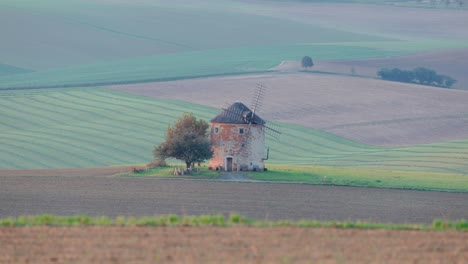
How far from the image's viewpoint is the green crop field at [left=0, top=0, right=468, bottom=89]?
12188cm

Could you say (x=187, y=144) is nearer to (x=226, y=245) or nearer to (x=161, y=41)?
(x=226, y=245)

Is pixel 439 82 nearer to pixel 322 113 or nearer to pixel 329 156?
pixel 322 113

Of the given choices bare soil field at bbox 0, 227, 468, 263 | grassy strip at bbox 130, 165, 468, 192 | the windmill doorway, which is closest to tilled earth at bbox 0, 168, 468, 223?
grassy strip at bbox 130, 165, 468, 192

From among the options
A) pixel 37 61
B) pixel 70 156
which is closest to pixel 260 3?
pixel 37 61

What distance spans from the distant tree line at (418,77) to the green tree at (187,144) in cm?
6670

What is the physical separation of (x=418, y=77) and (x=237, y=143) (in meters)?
67.7

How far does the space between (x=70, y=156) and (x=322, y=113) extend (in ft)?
101

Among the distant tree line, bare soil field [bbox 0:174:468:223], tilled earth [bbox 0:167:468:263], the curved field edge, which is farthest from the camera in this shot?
the distant tree line

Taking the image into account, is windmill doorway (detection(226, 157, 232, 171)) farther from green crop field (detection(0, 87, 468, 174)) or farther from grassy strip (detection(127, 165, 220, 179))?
green crop field (detection(0, 87, 468, 174))

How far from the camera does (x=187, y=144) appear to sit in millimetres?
57156

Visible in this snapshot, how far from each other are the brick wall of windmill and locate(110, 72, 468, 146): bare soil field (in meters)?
25.5

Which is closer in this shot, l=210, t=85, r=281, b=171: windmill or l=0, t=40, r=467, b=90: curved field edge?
l=210, t=85, r=281, b=171: windmill

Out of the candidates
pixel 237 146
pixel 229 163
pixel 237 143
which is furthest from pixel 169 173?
pixel 237 143

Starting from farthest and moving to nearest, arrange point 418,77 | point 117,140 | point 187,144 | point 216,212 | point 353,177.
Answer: point 418,77 < point 117,140 < point 187,144 < point 353,177 < point 216,212
